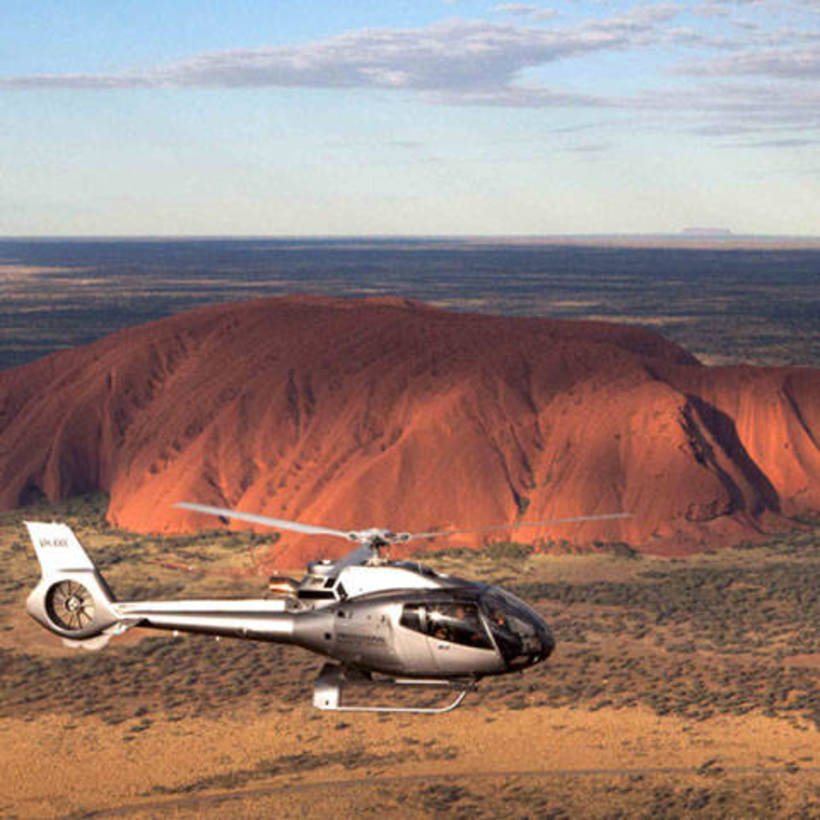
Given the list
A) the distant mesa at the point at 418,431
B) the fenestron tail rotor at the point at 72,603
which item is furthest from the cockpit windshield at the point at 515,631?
the distant mesa at the point at 418,431

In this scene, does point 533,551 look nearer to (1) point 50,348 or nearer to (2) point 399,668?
(2) point 399,668

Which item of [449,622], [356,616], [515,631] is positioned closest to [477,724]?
[356,616]

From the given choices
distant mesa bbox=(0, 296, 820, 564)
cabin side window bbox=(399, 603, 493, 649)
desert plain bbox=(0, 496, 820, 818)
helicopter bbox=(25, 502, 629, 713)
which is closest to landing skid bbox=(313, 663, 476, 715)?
helicopter bbox=(25, 502, 629, 713)

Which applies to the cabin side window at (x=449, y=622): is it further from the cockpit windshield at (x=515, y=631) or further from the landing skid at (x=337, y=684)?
the landing skid at (x=337, y=684)

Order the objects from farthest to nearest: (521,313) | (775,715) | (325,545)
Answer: (521,313)
(325,545)
(775,715)

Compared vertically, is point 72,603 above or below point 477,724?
above

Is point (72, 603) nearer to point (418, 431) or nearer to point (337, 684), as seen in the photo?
point (337, 684)

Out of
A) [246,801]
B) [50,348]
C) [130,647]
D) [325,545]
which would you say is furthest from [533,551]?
[50,348]

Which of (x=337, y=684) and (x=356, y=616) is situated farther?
(x=356, y=616)
